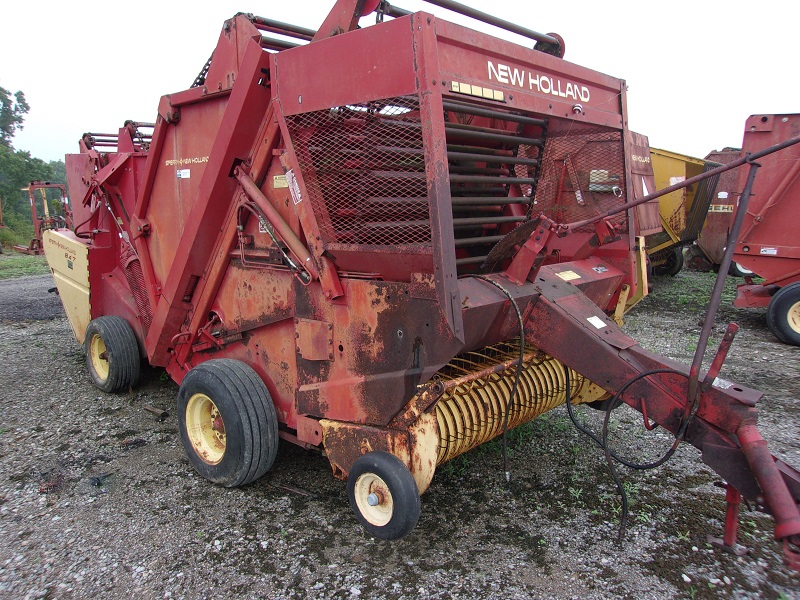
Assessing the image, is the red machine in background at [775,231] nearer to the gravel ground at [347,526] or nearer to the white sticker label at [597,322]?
the gravel ground at [347,526]

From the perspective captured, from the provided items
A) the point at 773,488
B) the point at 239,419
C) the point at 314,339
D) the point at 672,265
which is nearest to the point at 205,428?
the point at 239,419

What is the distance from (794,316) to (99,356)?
25.9ft

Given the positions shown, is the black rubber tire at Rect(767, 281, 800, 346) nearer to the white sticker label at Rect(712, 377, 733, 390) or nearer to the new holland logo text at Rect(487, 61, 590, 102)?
the new holland logo text at Rect(487, 61, 590, 102)

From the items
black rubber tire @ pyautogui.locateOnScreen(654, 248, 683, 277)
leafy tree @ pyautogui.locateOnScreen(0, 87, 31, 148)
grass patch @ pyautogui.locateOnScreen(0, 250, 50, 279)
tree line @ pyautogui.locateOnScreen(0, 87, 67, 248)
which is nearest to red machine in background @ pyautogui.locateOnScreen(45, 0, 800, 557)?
black rubber tire @ pyautogui.locateOnScreen(654, 248, 683, 277)

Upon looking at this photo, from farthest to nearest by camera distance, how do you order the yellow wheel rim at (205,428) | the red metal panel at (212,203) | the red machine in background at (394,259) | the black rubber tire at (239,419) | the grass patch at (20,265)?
the grass patch at (20,265)
the yellow wheel rim at (205,428)
the black rubber tire at (239,419)
the red metal panel at (212,203)
the red machine in background at (394,259)

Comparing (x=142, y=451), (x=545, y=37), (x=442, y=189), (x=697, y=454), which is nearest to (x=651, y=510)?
(x=697, y=454)

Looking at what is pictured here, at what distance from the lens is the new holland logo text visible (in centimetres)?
281

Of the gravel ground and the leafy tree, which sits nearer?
the gravel ground

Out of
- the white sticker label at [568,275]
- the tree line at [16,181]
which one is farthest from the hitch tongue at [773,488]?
the tree line at [16,181]

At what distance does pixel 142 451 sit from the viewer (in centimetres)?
416

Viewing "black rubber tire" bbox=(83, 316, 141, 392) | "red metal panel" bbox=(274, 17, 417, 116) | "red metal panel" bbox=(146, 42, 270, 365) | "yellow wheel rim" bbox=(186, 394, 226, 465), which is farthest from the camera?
"black rubber tire" bbox=(83, 316, 141, 392)

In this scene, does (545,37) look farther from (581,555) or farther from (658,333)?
(658,333)

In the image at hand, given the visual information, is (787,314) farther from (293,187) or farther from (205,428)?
(205,428)

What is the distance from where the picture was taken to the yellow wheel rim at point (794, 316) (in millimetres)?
7188
